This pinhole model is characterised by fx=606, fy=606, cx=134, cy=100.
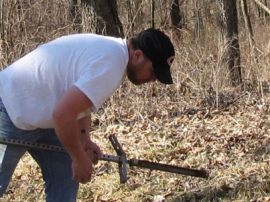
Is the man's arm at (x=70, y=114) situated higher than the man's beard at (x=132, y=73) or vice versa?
the man's beard at (x=132, y=73)

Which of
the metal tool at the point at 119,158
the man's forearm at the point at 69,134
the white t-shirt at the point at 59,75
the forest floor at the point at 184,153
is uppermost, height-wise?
the white t-shirt at the point at 59,75

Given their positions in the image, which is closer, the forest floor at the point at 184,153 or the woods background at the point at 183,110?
the forest floor at the point at 184,153

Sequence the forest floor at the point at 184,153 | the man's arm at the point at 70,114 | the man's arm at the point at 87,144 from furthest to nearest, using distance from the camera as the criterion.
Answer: the forest floor at the point at 184,153
the man's arm at the point at 87,144
the man's arm at the point at 70,114

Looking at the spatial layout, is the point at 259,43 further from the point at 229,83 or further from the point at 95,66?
the point at 95,66

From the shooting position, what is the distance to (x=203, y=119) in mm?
6684

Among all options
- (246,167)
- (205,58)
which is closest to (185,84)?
(205,58)

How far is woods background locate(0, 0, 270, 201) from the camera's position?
488cm

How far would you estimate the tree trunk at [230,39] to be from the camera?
7898mm

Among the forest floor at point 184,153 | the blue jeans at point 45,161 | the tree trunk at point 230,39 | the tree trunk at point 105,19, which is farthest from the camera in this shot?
the tree trunk at point 105,19

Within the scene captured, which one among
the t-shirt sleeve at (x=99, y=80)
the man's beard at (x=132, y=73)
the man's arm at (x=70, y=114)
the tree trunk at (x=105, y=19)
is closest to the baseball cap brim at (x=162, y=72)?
the man's beard at (x=132, y=73)

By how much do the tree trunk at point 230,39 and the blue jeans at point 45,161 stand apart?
461 cm

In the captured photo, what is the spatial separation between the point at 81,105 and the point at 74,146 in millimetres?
238

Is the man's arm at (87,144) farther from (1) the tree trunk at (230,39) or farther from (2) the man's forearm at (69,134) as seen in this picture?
(1) the tree trunk at (230,39)

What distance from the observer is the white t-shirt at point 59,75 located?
271cm
